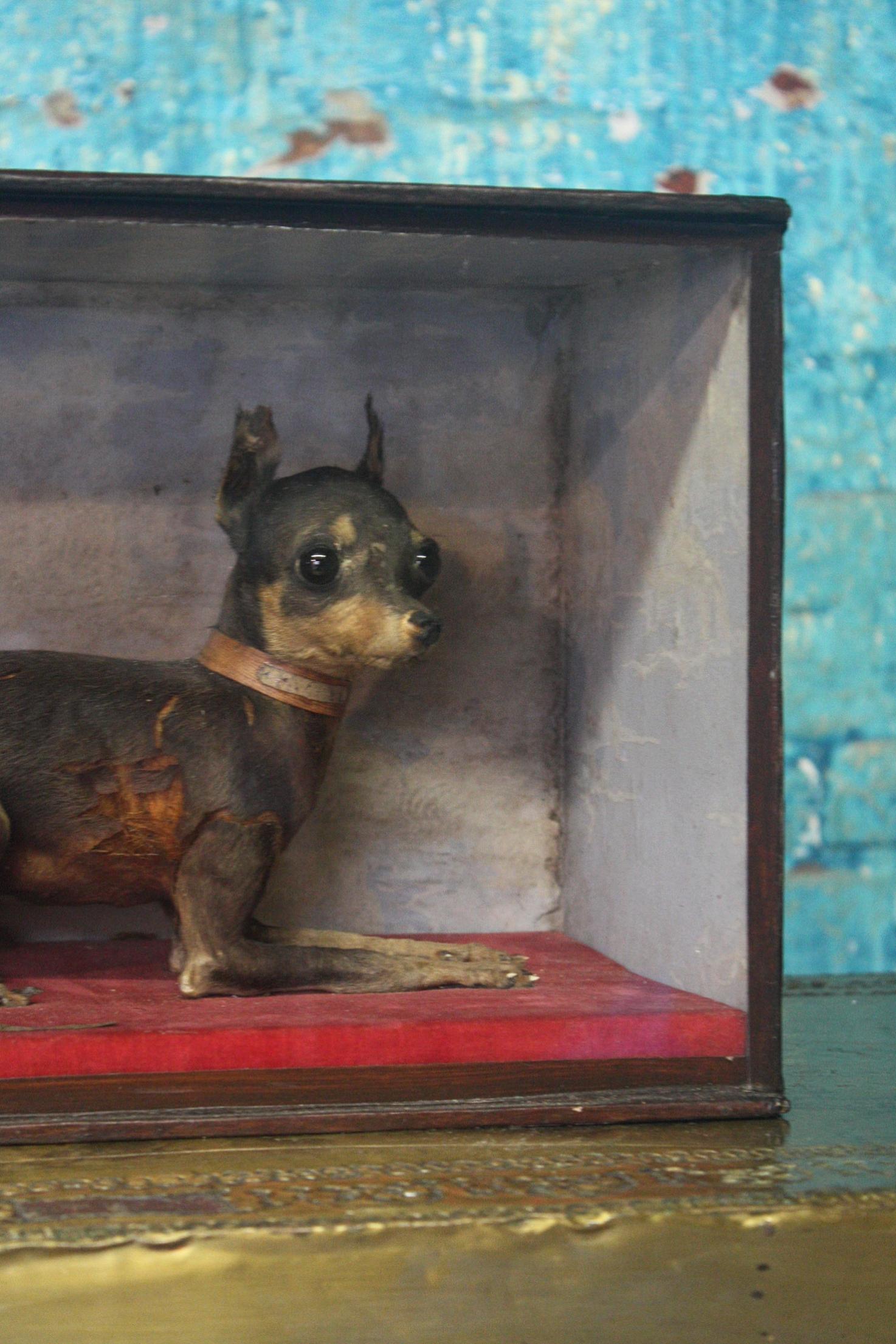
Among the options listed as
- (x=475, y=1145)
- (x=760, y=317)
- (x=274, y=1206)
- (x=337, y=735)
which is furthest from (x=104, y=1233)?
(x=760, y=317)

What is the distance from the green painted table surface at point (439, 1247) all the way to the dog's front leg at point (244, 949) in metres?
0.22

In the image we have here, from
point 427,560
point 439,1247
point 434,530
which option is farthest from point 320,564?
point 439,1247

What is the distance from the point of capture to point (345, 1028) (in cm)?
129

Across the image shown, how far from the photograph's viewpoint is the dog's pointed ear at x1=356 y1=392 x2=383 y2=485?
1.59 meters

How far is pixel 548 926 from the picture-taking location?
182 centimetres

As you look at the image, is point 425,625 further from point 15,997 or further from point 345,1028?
point 15,997

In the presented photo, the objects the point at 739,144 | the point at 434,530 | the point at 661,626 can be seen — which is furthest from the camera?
the point at 739,144

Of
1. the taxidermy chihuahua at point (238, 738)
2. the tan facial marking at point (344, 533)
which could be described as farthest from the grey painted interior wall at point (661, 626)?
the tan facial marking at point (344, 533)

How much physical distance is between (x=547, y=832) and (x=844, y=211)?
874 millimetres

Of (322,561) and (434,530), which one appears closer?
(322,561)

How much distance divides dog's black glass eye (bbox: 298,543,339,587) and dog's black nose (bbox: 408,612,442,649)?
97 millimetres

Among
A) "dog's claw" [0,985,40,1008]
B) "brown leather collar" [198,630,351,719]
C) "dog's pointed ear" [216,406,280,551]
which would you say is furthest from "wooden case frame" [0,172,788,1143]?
"brown leather collar" [198,630,351,719]

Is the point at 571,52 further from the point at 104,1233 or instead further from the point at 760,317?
the point at 104,1233

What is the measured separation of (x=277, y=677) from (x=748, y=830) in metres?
0.48
